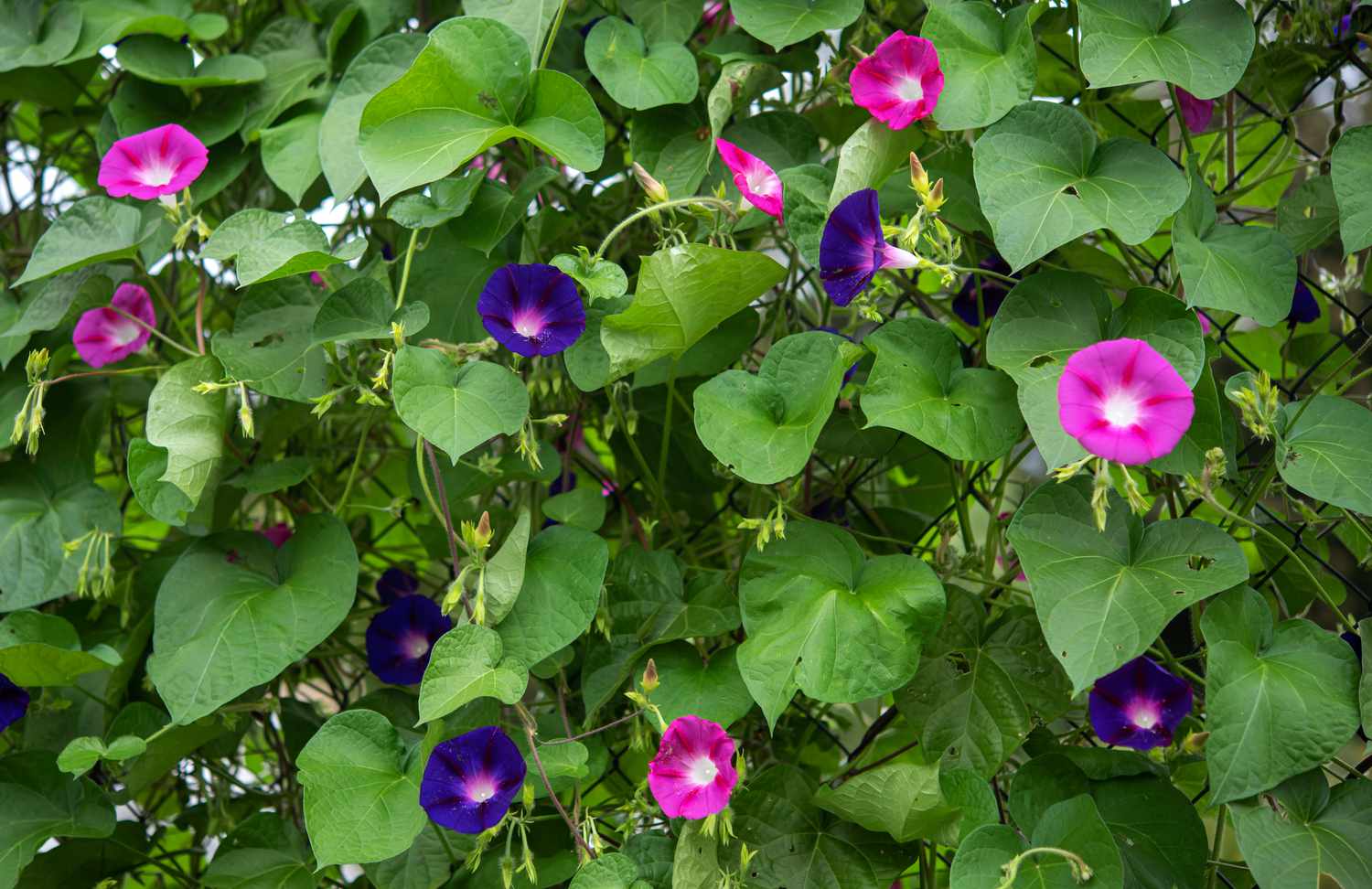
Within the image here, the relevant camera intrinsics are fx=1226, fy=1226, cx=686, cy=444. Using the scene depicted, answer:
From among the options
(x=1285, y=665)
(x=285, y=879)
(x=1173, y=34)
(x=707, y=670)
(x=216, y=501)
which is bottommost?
(x=285, y=879)

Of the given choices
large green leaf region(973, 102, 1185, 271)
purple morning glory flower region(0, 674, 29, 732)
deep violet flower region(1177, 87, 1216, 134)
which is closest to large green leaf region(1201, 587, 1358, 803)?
large green leaf region(973, 102, 1185, 271)

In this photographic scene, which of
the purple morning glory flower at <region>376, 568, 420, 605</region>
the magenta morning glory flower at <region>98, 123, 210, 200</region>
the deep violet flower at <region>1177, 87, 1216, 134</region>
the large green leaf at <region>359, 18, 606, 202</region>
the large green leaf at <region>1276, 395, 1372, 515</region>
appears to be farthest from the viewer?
the purple morning glory flower at <region>376, 568, 420, 605</region>

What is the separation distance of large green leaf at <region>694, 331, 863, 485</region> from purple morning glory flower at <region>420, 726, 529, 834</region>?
31 centimetres

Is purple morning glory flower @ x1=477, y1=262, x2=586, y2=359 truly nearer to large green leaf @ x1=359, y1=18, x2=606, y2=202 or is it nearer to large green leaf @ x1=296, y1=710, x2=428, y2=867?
large green leaf @ x1=359, y1=18, x2=606, y2=202

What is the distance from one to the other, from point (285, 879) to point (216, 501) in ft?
1.46

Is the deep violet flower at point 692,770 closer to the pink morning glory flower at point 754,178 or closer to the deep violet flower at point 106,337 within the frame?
the pink morning glory flower at point 754,178

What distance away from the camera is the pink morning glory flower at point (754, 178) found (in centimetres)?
110

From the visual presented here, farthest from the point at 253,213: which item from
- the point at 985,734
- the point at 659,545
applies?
the point at 985,734

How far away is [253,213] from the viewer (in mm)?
1200

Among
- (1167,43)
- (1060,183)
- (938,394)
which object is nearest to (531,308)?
(938,394)

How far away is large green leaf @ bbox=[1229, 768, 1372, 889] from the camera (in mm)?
972

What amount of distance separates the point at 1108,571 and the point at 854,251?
340mm

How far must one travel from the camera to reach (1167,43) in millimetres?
1062

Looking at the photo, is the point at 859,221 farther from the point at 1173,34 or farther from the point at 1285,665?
the point at 1285,665
